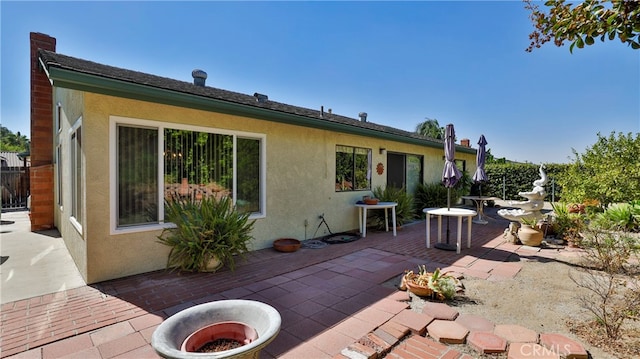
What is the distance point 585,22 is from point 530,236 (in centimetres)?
613

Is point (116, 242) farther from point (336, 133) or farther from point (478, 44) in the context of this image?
point (478, 44)

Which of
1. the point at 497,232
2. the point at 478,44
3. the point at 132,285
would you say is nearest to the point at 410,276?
the point at 132,285

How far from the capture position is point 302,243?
7.32 m

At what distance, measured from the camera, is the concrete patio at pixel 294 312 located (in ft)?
9.27

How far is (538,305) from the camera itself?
3891mm

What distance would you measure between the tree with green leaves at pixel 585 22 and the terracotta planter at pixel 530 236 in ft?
19.0

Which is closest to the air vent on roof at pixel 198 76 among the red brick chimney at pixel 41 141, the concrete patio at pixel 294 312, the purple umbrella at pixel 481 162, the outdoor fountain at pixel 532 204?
the red brick chimney at pixel 41 141

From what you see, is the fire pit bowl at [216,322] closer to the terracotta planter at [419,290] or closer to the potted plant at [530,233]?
the terracotta planter at [419,290]

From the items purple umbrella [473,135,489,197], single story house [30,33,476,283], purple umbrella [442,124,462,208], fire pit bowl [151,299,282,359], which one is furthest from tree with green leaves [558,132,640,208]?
fire pit bowl [151,299,282,359]

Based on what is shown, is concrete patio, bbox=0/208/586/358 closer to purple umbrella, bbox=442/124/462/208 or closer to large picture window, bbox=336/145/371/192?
purple umbrella, bbox=442/124/462/208

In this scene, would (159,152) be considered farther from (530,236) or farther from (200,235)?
(530,236)

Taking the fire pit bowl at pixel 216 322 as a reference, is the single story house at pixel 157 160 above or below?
above

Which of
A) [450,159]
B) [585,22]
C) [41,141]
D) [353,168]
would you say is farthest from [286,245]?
[41,141]

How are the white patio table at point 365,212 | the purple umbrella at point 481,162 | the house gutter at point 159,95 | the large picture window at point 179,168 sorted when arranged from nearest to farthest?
the house gutter at point 159,95, the large picture window at point 179,168, the white patio table at point 365,212, the purple umbrella at point 481,162
